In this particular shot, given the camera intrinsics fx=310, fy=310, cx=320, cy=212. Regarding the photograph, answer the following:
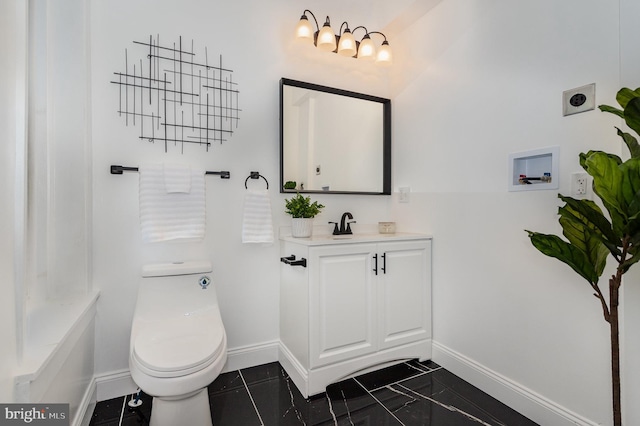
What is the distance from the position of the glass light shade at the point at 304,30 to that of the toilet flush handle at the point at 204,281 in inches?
67.1

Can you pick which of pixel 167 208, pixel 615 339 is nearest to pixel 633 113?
pixel 615 339

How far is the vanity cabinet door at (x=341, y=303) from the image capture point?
1796 mm

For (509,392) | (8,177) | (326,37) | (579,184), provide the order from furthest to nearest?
(326,37)
(509,392)
(579,184)
(8,177)

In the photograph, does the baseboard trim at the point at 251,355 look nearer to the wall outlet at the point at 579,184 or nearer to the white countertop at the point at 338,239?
the white countertop at the point at 338,239

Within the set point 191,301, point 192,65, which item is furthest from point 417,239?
point 192,65

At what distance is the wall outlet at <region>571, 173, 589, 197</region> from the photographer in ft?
4.55

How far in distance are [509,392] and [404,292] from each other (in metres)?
0.76

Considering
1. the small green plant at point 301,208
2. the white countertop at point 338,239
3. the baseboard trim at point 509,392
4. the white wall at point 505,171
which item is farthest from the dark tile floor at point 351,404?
the small green plant at point 301,208

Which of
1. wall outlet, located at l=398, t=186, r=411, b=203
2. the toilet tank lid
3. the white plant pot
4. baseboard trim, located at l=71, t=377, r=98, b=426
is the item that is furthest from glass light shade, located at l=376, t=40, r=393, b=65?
baseboard trim, located at l=71, t=377, r=98, b=426

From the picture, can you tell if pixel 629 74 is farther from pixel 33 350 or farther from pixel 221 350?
pixel 33 350

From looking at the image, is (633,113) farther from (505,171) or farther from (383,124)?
(383,124)

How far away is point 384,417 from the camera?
1.61m

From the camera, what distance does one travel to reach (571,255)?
1.16m

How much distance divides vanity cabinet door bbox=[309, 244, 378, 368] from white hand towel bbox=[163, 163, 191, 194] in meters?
0.84
